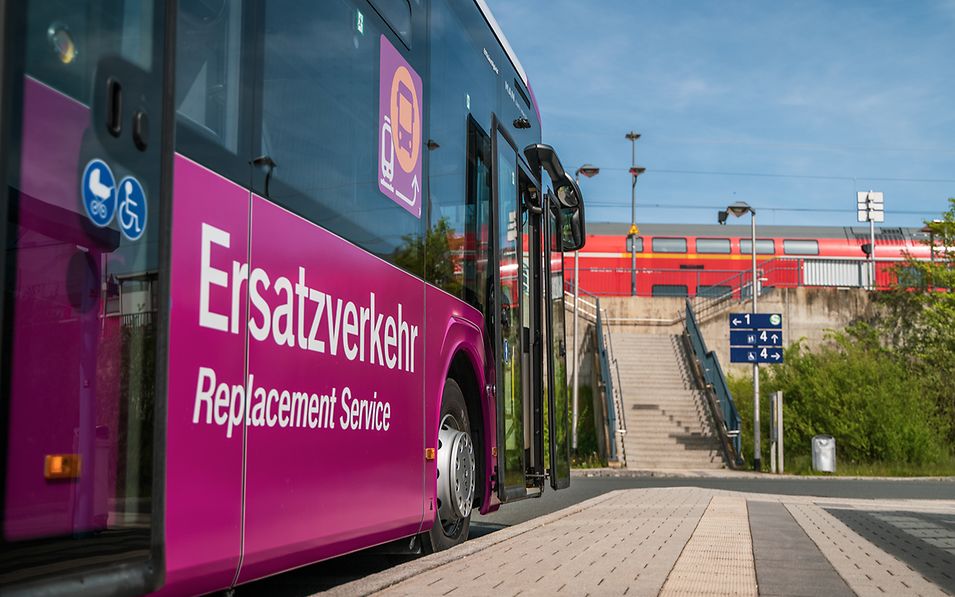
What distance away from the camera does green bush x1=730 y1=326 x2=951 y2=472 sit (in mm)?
28453

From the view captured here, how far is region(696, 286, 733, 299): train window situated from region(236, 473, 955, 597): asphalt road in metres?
13.7

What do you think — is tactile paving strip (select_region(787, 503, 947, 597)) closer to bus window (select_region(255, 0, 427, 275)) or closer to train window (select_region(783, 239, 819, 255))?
bus window (select_region(255, 0, 427, 275))

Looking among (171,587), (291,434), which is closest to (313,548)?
(291,434)

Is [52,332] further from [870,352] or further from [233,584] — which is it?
[870,352]

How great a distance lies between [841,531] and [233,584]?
7243mm

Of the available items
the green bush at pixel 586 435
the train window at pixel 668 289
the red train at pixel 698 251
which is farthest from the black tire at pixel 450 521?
the train window at pixel 668 289

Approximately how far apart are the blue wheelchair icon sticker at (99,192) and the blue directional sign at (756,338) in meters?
25.9

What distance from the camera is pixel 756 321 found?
2838 centimetres

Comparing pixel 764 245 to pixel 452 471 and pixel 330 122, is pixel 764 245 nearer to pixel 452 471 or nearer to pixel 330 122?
pixel 452 471

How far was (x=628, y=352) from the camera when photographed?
36500mm

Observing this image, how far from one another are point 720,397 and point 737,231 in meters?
21.4

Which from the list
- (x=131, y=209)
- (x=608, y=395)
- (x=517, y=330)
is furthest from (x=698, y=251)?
(x=131, y=209)

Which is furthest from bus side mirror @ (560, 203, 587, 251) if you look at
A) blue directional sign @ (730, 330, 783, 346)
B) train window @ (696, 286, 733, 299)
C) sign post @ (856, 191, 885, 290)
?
sign post @ (856, 191, 885, 290)

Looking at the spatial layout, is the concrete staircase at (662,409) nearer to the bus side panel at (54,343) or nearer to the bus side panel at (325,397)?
the bus side panel at (325,397)
